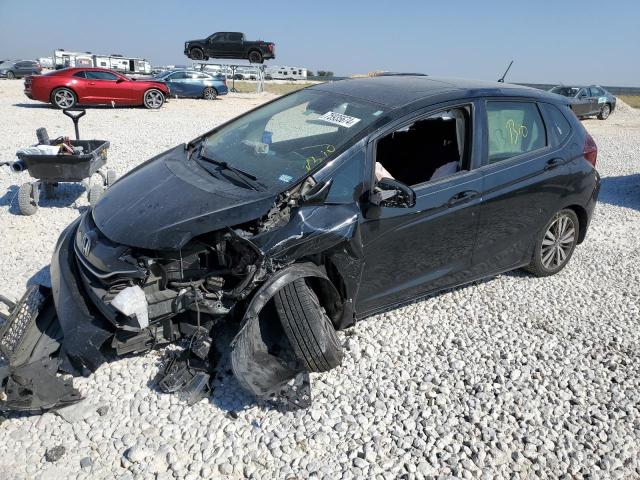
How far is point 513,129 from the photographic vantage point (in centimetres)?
411

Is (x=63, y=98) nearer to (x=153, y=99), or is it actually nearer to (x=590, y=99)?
(x=153, y=99)

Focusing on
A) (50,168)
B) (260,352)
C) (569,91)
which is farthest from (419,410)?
(569,91)

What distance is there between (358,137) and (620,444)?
2.40 meters

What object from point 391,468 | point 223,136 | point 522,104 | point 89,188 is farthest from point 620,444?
point 89,188

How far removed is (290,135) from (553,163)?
2254 millimetres

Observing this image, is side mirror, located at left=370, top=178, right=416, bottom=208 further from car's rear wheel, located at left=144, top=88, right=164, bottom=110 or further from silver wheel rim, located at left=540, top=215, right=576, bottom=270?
car's rear wheel, located at left=144, top=88, right=164, bottom=110

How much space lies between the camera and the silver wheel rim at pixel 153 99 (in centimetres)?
1773

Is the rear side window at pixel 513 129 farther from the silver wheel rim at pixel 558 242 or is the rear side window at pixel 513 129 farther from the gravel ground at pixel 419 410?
the gravel ground at pixel 419 410

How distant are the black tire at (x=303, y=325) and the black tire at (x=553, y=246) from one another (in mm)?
2463

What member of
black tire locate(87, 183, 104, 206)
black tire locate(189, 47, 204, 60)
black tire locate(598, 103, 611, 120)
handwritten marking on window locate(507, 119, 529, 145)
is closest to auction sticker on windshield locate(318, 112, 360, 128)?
handwritten marking on window locate(507, 119, 529, 145)

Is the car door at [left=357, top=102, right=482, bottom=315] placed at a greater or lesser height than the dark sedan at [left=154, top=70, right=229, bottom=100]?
greater

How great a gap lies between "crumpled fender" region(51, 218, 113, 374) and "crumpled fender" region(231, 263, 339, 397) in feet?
2.57

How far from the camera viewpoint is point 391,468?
268cm

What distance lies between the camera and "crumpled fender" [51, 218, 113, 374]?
2926 mm
